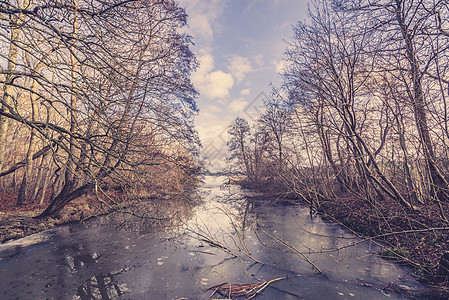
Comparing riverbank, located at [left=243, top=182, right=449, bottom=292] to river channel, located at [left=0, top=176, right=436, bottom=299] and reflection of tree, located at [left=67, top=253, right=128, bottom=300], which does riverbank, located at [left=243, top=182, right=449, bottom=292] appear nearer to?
river channel, located at [left=0, top=176, right=436, bottom=299]

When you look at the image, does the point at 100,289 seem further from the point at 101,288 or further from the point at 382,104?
the point at 382,104

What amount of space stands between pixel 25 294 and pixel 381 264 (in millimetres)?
8155

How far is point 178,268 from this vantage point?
5586 mm

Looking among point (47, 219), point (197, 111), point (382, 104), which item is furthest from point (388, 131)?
point (47, 219)

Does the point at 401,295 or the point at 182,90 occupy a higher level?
the point at 182,90

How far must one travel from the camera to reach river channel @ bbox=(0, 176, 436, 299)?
4.58 meters

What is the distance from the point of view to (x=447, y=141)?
5.53 meters

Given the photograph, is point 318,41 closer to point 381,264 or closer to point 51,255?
point 381,264

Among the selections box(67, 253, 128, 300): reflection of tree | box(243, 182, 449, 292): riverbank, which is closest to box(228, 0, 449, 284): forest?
box(243, 182, 449, 292): riverbank

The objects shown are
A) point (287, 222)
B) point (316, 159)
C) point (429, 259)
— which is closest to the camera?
point (429, 259)

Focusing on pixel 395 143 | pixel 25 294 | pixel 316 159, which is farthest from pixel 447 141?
pixel 25 294

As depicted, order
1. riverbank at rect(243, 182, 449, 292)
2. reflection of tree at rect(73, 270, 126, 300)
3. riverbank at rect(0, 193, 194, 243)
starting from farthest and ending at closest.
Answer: riverbank at rect(0, 193, 194, 243), riverbank at rect(243, 182, 449, 292), reflection of tree at rect(73, 270, 126, 300)

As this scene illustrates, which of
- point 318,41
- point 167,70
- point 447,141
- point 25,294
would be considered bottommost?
point 25,294

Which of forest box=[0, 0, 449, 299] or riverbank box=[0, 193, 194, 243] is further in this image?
riverbank box=[0, 193, 194, 243]
